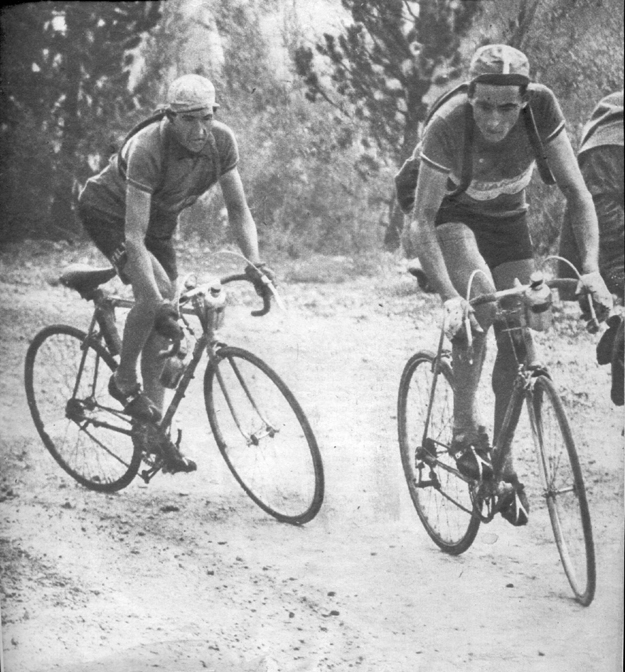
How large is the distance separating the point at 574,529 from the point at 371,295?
946 mm

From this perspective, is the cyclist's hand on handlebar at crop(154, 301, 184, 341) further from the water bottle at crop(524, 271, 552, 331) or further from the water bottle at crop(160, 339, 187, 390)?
the water bottle at crop(524, 271, 552, 331)

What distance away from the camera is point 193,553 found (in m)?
3.08

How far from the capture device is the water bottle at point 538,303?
263 cm

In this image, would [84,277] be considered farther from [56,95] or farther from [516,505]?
[516,505]

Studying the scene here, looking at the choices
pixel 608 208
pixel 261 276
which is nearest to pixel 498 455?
pixel 608 208

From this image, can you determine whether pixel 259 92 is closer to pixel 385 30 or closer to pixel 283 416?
pixel 385 30

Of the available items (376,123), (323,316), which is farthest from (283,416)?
(376,123)

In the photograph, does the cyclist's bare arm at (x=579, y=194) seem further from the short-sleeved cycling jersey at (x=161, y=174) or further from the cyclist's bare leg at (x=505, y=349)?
the short-sleeved cycling jersey at (x=161, y=174)

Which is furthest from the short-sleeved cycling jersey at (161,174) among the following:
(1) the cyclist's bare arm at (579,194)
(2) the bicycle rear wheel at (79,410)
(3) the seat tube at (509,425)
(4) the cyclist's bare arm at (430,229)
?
(3) the seat tube at (509,425)

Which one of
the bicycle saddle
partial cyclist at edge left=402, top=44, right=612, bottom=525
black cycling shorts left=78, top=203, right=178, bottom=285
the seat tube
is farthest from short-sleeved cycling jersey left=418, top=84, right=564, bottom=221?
the bicycle saddle

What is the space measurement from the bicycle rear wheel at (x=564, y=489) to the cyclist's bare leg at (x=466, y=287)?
0.21 meters

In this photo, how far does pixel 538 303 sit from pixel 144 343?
1.28 meters

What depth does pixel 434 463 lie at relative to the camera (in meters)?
2.95

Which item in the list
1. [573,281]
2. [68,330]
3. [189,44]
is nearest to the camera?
[573,281]
